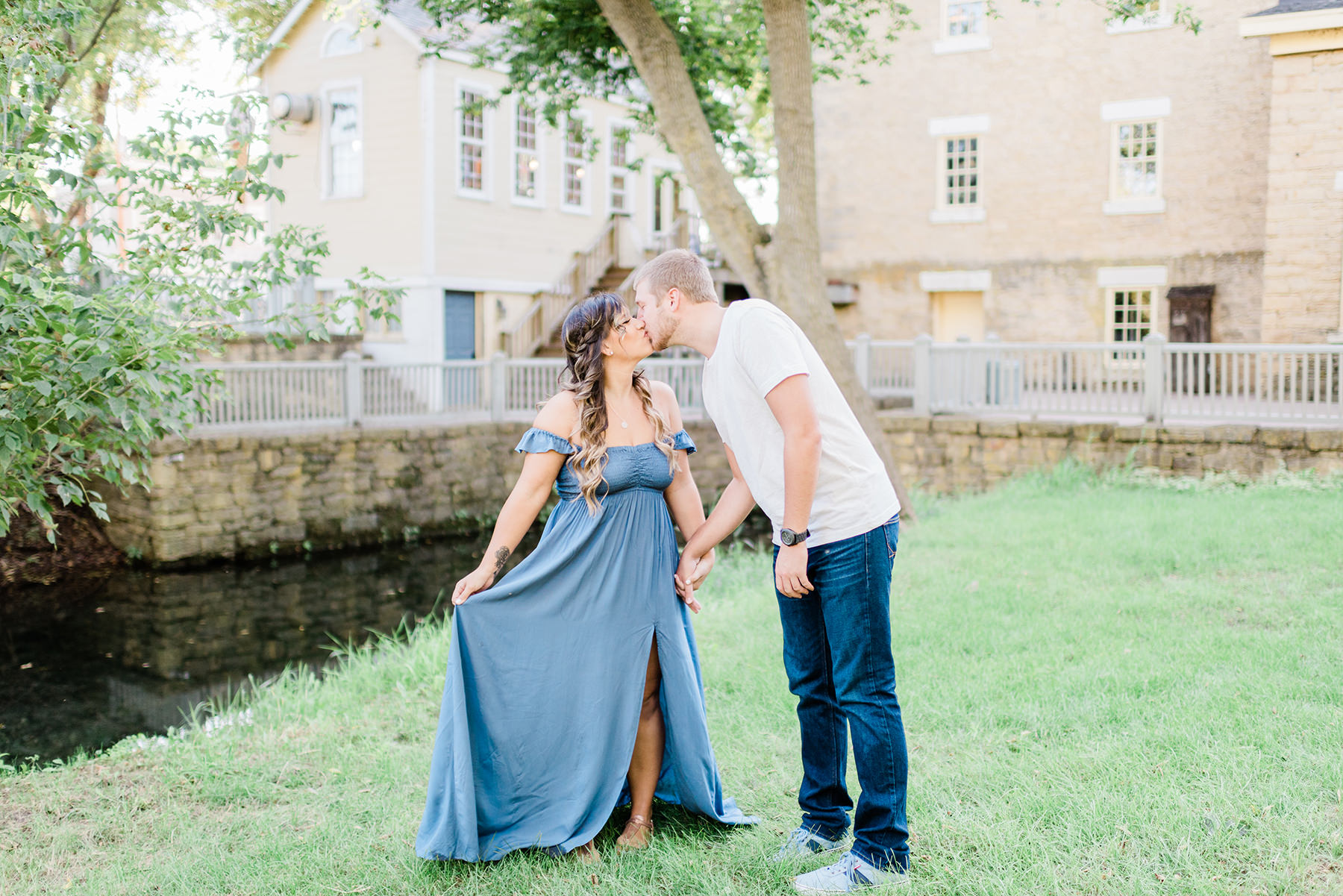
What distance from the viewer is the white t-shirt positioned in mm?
3166

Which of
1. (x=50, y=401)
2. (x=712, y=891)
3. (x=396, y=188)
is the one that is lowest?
(x=712, y=891)

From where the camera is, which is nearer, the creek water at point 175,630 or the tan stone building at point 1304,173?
the creek water at point 175,630

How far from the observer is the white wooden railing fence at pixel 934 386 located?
42.9 ft

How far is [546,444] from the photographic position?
3584 mm

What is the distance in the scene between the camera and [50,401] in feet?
15.3

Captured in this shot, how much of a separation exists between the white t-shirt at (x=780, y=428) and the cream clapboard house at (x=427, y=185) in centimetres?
1634

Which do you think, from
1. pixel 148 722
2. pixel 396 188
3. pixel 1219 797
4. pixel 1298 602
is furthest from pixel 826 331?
pixel 396 188

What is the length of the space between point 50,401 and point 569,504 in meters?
2.57

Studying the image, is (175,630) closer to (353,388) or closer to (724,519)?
(353,388)

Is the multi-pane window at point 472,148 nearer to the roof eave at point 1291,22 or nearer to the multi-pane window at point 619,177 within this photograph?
the multi-pane window at point 619,177

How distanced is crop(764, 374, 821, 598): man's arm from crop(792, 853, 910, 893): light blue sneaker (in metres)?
0.95

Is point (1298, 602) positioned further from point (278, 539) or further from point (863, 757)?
point (278, 539)

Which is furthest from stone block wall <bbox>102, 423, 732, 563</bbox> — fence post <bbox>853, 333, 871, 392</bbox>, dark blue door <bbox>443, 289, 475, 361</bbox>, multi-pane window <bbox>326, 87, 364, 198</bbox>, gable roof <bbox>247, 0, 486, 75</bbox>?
gable roof <bbox>247, 0, 486, 75</bbox>

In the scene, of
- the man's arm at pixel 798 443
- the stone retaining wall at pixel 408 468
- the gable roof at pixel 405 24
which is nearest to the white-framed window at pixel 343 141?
the gable roof at pixel 405 24
